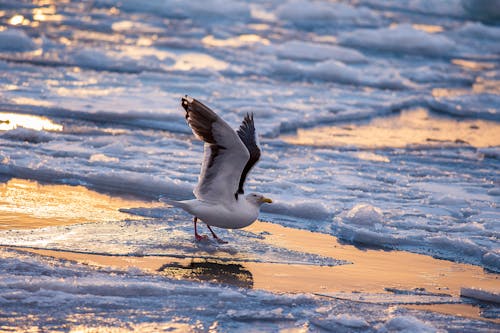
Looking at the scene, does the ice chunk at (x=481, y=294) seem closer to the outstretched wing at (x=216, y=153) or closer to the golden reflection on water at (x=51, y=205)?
the outstretched wing at (x=216, y=153)

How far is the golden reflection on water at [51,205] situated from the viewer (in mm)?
7117

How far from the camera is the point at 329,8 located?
30.5m

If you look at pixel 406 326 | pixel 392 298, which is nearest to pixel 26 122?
pixel 392 298

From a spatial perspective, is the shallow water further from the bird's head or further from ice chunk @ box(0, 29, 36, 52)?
the bird's head

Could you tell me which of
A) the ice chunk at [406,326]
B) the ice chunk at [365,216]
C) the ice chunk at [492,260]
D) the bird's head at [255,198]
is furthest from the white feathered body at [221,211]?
the ice chunk at [492,260]

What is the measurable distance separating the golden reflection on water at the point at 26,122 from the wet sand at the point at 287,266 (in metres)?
3.10

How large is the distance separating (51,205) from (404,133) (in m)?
6.89

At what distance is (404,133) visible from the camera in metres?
13.1

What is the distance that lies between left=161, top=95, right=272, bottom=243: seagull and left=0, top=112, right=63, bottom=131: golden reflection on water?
4650 millimetres

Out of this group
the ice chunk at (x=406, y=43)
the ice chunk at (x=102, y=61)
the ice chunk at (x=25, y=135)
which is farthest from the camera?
the ice chunk at (x=406, y=43)

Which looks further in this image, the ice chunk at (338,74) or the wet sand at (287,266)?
the ice chunk at (338,74)

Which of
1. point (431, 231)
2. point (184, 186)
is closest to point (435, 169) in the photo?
point (431, 231)

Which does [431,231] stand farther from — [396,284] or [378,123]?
[378,123]

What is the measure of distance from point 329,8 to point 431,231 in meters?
23.5
